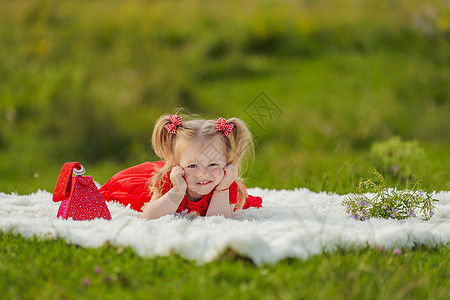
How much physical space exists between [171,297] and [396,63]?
10.4m

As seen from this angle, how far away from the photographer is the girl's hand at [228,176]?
3498 mm

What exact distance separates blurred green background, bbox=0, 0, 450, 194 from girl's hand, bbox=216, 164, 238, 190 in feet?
3.18

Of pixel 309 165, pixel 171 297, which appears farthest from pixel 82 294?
pixel 309 165

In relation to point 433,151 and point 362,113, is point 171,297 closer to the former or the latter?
point 433,151

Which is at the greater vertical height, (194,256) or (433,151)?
(433,151)

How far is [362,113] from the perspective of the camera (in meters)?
8.90

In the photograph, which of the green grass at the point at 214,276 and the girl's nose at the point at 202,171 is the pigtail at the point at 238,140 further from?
the green grass at the point at 214,276

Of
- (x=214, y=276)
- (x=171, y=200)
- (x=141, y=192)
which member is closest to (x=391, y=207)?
(x=171, y=200)

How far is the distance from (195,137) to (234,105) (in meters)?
6.57

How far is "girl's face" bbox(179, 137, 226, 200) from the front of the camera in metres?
3.46

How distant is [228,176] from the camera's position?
11.5ft

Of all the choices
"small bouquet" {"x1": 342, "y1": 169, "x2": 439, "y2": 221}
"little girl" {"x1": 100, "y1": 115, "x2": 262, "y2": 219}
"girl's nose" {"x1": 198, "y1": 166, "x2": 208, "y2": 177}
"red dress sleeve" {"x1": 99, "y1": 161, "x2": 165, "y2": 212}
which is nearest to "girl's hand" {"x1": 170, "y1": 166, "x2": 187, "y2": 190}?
"little girl" {"x1": 100, "y1": 115, "x2": 262, "y2": 219}

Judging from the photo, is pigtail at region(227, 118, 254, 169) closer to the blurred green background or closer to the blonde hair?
the blonde hair

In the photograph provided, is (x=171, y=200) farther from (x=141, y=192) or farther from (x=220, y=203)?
(x=141, y=192)
